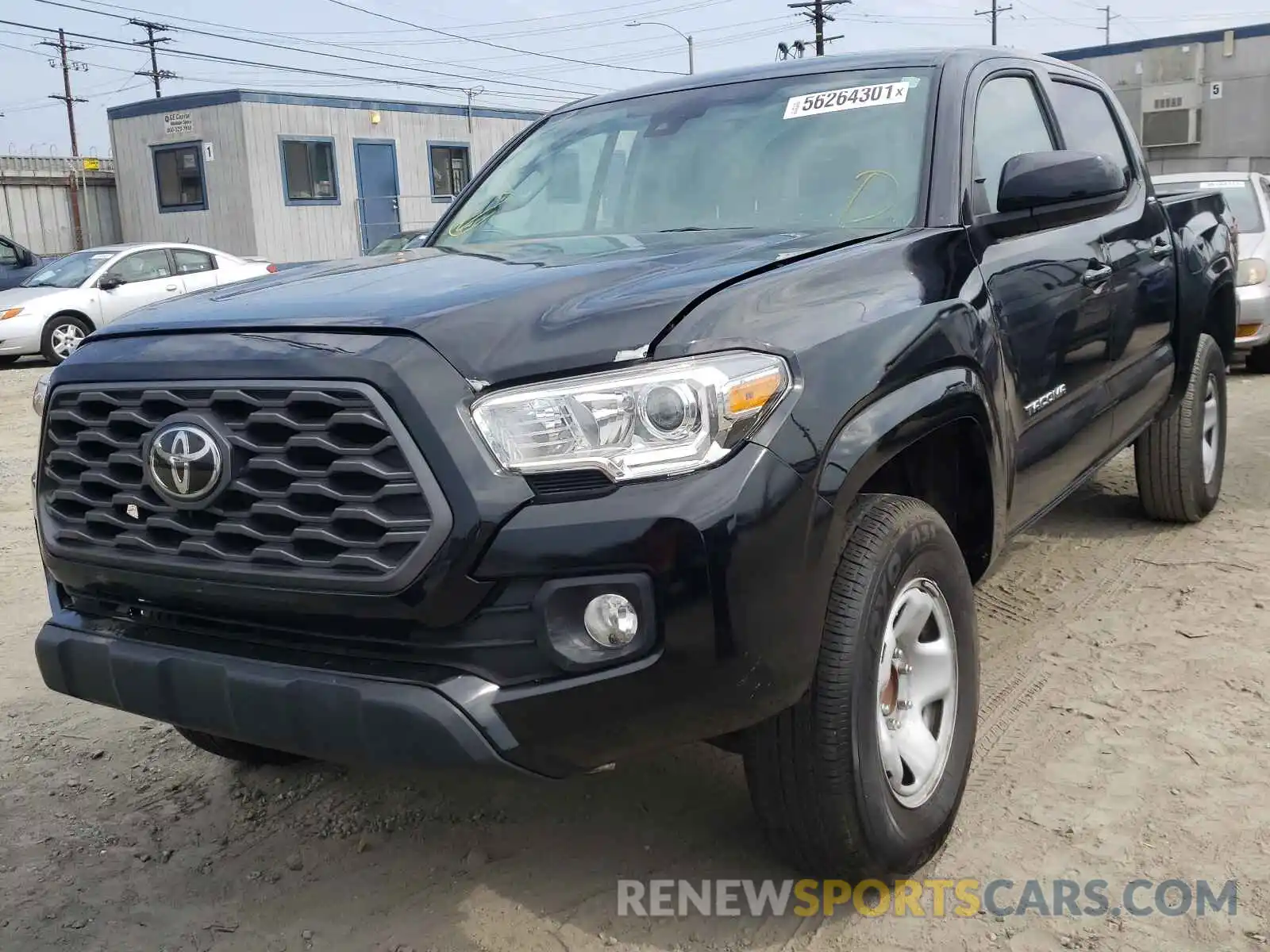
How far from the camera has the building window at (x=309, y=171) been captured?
26750 mm

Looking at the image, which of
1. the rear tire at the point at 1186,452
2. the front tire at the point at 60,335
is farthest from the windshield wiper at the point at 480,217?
the front tire at the point at 60,335

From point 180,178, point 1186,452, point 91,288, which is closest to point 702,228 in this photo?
point 1186,452

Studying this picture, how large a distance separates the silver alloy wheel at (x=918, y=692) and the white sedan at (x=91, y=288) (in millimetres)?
12739

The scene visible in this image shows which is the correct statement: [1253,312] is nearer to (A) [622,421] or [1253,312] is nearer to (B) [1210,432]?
(B) [1210,432]

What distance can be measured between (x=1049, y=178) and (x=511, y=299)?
162 cm

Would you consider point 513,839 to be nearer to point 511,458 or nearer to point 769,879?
point 769,879

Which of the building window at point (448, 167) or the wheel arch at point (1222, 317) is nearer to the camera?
the wheel arch at point (1222, 317)

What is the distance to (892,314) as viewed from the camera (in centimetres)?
263

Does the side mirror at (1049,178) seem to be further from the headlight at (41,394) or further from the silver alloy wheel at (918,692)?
the headlight at (41,394)

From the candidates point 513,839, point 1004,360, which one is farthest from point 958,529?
point 513,839

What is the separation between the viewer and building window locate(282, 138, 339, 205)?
26750 mm

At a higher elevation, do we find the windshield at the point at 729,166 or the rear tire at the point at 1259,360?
the windshield at the point at 729,166

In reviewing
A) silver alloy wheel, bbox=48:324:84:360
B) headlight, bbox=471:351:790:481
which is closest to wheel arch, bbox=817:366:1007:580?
headlight, bbox=471:351:790:481

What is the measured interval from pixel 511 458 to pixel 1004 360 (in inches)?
60.8
